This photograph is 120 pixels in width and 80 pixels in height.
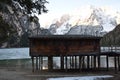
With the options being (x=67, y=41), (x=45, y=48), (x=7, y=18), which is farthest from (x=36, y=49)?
(x=7, y=18)

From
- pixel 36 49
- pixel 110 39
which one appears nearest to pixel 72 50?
pixel 36 49

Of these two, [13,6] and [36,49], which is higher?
[13,6]

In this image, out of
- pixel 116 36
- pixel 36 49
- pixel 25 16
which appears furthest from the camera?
pixel 116 36

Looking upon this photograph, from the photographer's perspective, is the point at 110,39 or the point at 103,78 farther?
→ the point at 110,39

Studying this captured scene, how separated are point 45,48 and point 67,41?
3452 millimetres

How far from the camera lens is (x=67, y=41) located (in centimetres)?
5228

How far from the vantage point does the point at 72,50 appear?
52.5 m

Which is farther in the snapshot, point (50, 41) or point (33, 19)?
point (50, 41)

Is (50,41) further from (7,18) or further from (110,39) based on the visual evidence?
(110,39)

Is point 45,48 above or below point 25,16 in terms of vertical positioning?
below

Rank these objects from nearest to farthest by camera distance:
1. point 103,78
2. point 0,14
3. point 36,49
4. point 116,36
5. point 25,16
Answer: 1. point 0,14
2. point 25,16
3. point 103,78
4. point 36,49
5. point 116,36

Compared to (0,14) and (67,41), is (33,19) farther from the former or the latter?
(67,41)

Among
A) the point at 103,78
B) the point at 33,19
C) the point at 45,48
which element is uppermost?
the point at 33,19

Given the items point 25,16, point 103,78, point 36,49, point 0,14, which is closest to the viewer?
point 0,14
